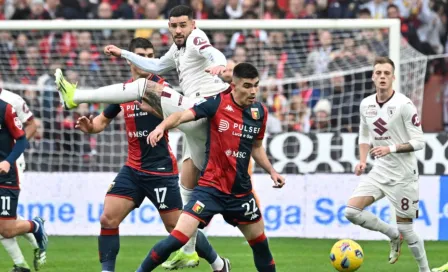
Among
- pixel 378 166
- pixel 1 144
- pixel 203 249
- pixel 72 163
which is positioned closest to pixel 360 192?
pixel 378 166

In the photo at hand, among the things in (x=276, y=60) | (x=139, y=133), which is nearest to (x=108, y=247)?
(x=139, y=133)

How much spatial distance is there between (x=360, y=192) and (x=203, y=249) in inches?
92.7

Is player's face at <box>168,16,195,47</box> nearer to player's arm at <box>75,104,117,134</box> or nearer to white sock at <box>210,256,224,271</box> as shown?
player's arm at <box>75,104,117,134</box>

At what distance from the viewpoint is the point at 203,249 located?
33.4 feet

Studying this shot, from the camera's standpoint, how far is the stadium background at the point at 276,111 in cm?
1543

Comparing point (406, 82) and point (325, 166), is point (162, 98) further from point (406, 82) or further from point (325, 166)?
point (406, 82)

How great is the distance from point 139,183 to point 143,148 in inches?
14.4

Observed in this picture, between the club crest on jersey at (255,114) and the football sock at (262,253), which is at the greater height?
the club crest on jersey at (255,114)

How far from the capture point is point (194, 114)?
30.0ft

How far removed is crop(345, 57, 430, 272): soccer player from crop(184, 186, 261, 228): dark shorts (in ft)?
7.63

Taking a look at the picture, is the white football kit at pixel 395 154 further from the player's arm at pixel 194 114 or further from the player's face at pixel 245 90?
the player's arm at pixel 194 114

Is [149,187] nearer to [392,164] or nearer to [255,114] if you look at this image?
[255,114]

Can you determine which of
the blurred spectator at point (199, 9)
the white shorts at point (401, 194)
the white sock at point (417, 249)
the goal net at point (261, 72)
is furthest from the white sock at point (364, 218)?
the blurred spectator at point (199, 9)

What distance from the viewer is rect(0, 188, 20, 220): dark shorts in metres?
10.9
